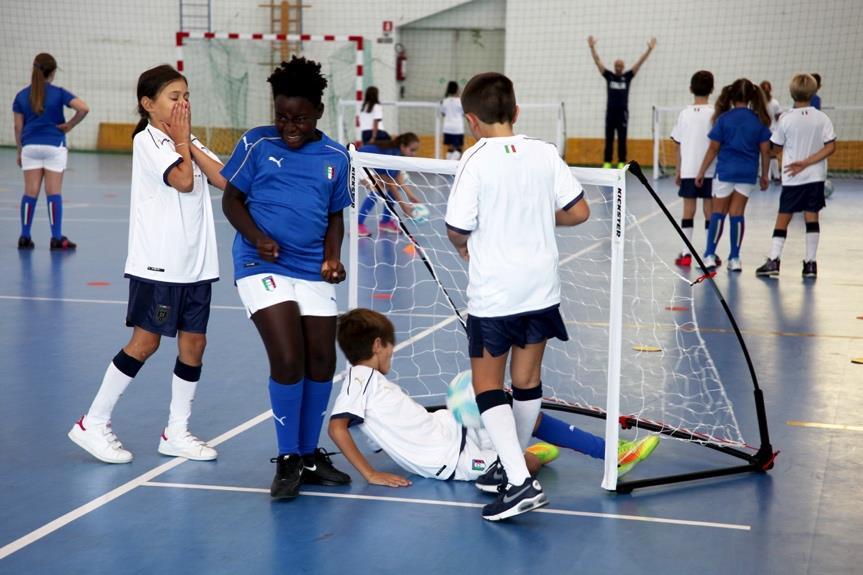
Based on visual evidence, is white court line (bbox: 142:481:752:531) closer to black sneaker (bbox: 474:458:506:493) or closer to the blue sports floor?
the blue sports floor

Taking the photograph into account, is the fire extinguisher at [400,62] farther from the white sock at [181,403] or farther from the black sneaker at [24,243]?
the white sock at [181,403]

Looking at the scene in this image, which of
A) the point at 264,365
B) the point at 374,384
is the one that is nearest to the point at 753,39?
the point at 264,365

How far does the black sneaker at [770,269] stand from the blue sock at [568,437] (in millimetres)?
5327

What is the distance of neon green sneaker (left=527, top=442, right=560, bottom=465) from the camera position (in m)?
4.19

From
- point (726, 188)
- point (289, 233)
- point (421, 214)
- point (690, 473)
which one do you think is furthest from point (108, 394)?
point (726, 188)

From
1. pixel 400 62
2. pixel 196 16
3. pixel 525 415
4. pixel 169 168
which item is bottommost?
pixel 525 415

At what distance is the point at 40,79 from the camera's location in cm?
948

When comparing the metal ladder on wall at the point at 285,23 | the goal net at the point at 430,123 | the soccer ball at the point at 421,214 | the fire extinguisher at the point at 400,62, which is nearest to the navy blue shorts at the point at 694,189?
the soccer ball at the point at 421,214

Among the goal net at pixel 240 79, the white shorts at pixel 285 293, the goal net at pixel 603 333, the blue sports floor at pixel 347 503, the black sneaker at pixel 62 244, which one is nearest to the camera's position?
the blue sports floor at pixel 347 503

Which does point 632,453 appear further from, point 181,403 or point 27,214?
point 27,214

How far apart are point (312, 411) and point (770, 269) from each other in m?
6.02

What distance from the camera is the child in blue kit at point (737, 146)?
8883mm

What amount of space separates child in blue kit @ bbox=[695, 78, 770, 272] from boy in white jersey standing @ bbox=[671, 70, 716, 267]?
18cm

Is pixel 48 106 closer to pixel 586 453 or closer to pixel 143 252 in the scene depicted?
pixel 143 252
